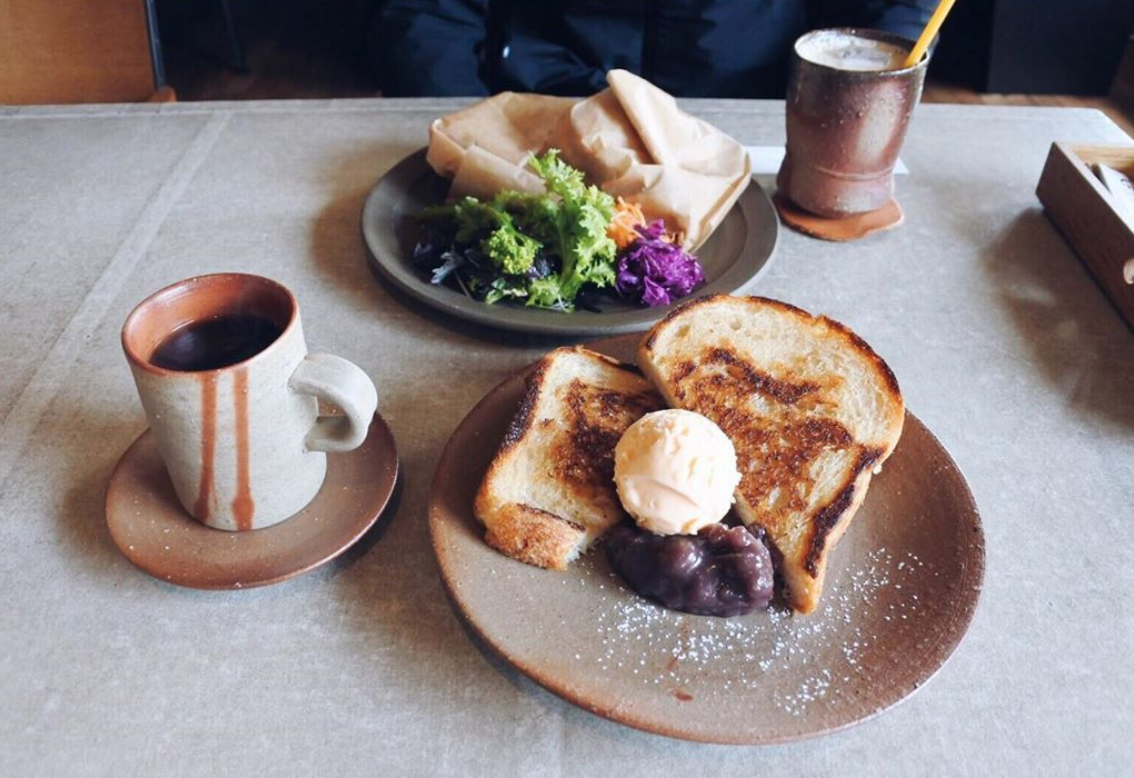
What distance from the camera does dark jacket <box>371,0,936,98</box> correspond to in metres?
2.33

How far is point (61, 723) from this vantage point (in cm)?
79

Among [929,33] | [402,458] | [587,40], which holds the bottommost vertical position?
[402,458]

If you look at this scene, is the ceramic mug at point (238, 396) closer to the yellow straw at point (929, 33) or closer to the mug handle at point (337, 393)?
the mug handle at point (337, 393)

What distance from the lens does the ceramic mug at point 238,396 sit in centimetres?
81

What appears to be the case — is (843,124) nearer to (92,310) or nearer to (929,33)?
(929,33)

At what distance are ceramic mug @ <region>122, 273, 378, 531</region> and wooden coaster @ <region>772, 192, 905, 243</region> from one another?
37.3 inches

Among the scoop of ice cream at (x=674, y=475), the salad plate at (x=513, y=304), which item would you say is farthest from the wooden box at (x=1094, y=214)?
the scoop of ice cream at (x=674, y=475)

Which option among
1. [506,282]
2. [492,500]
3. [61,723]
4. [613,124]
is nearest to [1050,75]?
[613,124]

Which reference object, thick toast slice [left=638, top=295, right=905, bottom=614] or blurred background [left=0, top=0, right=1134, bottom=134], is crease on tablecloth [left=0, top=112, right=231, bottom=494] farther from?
blurred background [left=0, top=0, right=1134, bottom=134]

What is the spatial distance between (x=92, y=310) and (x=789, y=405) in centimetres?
103

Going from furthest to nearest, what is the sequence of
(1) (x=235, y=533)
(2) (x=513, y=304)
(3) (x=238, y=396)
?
1. (2) (x=513, y=304)
2. (1) (x=235, y=533)
3. (3) (x=238, y=396)

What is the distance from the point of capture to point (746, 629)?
84 cm

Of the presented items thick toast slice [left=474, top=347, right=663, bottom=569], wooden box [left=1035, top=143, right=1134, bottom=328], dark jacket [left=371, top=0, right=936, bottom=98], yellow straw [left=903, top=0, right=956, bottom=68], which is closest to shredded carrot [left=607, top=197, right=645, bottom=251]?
thick toast slice [left=474, top=347, right=663, bottom=569]

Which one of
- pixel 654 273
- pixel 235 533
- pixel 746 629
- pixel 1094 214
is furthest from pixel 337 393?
pixel 1094 214
